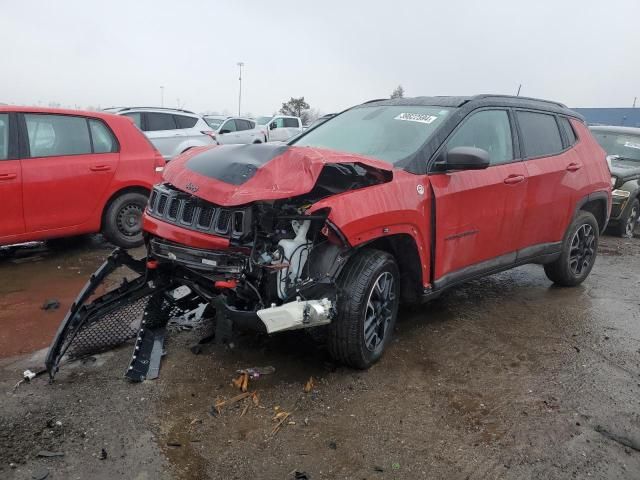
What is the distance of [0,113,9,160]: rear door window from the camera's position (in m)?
5.32

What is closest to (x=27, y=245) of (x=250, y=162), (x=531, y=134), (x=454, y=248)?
(x=250, y=162)

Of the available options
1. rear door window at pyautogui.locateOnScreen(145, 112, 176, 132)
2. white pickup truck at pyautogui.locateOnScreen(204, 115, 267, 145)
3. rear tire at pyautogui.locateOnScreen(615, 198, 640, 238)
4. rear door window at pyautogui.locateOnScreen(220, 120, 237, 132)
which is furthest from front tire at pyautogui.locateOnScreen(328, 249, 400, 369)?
rear door window at pyautogui.locateOnScreen(220, 120, 237, 132)

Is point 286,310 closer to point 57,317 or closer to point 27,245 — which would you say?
point 57,317

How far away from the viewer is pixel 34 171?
5.44m

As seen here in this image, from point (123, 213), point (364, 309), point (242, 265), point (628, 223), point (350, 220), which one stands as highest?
point (350, 220)

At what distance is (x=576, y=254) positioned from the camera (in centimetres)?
560

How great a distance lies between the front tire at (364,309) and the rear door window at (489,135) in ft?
3.83

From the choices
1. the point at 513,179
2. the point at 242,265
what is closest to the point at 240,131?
the point at 513,179

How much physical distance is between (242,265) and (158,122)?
9647mm

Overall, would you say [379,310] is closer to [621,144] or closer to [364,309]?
[364,309]

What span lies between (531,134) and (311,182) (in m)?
2.67

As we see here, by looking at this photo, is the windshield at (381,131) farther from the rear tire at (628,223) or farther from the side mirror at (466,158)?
the rear tire at (628,223)

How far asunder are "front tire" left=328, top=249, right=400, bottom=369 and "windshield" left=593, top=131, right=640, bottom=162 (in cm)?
804

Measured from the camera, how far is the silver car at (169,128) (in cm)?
1148
